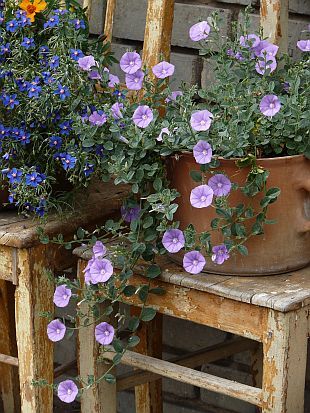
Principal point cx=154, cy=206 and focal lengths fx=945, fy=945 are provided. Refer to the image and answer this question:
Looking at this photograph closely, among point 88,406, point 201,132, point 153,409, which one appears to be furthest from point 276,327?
point 153,409

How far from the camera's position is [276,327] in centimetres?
162

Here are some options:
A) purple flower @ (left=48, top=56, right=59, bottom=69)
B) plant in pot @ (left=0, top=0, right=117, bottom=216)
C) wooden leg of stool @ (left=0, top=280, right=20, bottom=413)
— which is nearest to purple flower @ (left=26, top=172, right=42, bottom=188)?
plant in pot @ (left=0, top=0, right=117, bottom=216)

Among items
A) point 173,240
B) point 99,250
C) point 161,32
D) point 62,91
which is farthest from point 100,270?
point 161,32

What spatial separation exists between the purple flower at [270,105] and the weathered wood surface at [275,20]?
40 cm

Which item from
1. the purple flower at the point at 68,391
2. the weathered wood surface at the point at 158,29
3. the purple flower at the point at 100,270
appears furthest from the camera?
the weathered wood surface at the point at 158,29

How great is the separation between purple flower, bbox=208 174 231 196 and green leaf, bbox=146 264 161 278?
0.68 feet

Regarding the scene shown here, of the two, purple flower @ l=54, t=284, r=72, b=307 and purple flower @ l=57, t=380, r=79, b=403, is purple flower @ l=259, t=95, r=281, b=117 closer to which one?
purple flower @ l=54, t=284, r=72, b=307

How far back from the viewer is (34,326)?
6.39 ft

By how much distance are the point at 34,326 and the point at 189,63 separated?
0.88m

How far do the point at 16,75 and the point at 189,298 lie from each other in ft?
1.81

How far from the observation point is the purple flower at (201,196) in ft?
5.31

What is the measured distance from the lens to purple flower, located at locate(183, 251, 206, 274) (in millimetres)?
1665

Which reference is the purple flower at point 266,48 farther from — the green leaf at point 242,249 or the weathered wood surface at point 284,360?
the weathered wood surface at point 284,360

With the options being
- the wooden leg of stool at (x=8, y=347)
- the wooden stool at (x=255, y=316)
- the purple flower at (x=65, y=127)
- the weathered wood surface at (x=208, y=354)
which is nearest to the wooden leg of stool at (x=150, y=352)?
the weathered wood surface at (x=208, y=354)
